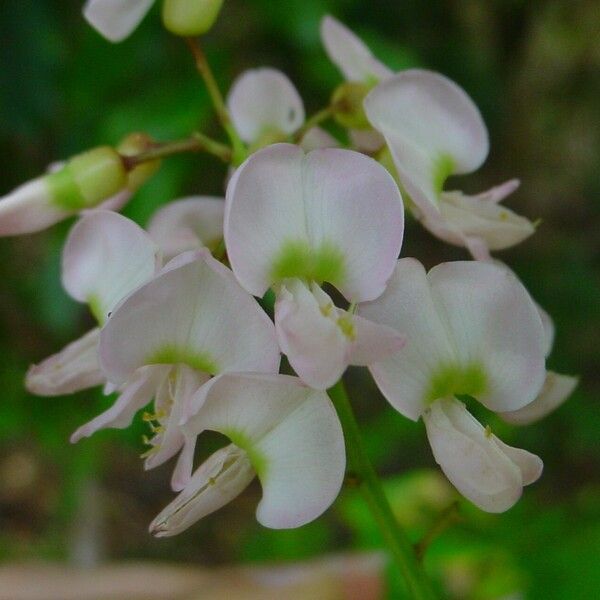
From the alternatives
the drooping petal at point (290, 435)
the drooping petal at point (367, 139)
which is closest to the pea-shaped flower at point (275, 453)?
the drooping petal at point (290, 435)

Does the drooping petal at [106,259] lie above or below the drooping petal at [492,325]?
above

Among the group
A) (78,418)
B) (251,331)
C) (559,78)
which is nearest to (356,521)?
(78,418)

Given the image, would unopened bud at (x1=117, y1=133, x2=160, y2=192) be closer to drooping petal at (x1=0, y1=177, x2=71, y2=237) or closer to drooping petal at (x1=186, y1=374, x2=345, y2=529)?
drooping petal at (x1=0, y1=177, x2=71, y2=237)

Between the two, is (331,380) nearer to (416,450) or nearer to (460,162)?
(460,162)

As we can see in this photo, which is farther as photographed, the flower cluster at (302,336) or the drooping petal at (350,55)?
the drooping petal at (350,55)

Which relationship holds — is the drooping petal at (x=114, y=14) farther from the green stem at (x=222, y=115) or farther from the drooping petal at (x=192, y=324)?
the drooping petal at (x=192, y=324)

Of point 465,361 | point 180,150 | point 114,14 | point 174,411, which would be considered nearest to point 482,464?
point 465,361
